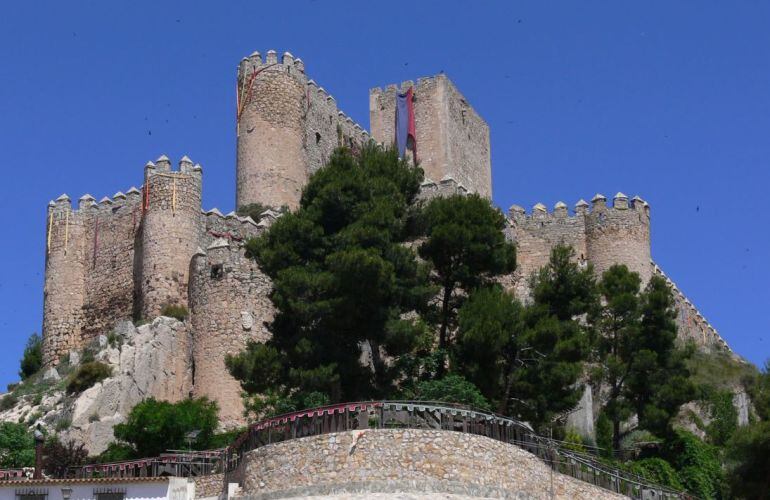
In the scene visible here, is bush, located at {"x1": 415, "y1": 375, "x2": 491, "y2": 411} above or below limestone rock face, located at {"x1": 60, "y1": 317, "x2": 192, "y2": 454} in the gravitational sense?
below

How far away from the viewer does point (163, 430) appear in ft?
111

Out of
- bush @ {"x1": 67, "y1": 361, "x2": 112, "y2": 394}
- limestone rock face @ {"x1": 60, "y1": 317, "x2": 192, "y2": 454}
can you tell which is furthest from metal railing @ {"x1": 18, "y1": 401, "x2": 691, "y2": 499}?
bush @ {"x1": 67, "y1": 361, "x2": 112, "y2": 394}

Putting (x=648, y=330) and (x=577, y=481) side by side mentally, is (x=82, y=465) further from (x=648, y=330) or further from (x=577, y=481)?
(x=648, y=330)

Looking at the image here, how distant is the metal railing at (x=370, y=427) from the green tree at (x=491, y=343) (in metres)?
2.05

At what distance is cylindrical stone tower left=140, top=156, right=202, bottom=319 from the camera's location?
41.5 meters

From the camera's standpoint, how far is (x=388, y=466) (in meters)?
27.0

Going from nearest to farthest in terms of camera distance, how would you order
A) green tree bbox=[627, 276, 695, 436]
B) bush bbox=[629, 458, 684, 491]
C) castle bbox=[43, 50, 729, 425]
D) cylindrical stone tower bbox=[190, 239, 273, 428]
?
1. bush bbox=[629, 458, 684, 491]
2. green tree bbox=[627, 276, 695, 436]
3. cylindrical stone tower bbox=[190, 239, 273, 428]
4. castle bbox=[43, 50, 729, 425]

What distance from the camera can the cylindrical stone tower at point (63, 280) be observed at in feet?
144

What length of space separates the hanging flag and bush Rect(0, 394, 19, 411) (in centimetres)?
1965

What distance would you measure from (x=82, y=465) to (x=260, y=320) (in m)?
8.25

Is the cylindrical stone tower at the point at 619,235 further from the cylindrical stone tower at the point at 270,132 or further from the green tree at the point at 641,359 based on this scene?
the cylindrical stone tower at the point at 270,132

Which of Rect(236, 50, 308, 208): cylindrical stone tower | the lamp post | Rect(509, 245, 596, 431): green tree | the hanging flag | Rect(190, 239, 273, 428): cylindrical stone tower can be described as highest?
the hanging flag

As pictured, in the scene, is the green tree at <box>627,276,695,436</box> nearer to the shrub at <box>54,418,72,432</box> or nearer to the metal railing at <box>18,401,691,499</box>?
the metal railing at <box>18,401,691,499</box>

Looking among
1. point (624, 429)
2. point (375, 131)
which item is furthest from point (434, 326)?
point (375, 131)
